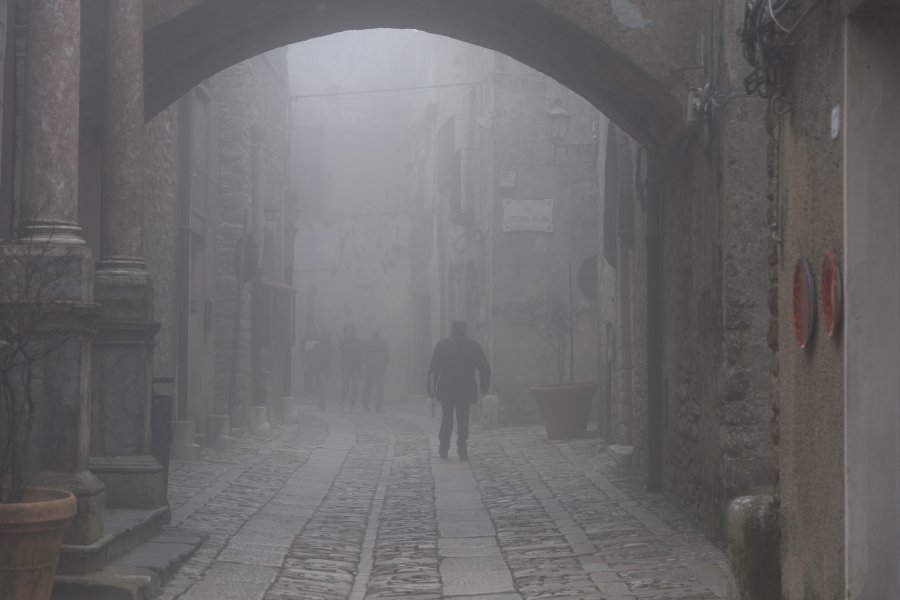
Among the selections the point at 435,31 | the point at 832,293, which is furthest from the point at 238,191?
the point at 832,293

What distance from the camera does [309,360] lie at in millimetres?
30266

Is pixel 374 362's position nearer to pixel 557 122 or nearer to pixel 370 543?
pixel 557 122

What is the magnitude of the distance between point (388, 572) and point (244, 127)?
1142 cm

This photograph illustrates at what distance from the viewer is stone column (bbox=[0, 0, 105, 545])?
6445 mm

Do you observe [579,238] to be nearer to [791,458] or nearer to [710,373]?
[710,373]

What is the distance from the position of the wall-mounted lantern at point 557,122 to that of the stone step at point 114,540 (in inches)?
444

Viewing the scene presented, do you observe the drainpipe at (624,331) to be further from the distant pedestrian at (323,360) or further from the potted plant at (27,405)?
the distant pedestrian at (323,360)

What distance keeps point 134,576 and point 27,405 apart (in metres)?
0.91

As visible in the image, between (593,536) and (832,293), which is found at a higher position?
(832,293)

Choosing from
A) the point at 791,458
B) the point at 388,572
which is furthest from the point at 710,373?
the point at 791,458

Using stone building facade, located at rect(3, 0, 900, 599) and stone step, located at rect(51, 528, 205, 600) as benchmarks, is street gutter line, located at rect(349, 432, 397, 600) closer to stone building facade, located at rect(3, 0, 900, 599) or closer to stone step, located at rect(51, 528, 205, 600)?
stone step, located at rect(51, 528, 205, 600)

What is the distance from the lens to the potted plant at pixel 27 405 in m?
5.37

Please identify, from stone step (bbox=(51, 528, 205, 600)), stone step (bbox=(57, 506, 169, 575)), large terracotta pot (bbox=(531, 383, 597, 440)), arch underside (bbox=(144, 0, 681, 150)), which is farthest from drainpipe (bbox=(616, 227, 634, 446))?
stone step (bbox=(51, 528, 205, 600))

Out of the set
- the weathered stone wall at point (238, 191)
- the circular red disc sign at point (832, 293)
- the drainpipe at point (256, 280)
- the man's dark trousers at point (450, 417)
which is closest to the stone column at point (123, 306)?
the circular red disc sign at point (832, 293)
